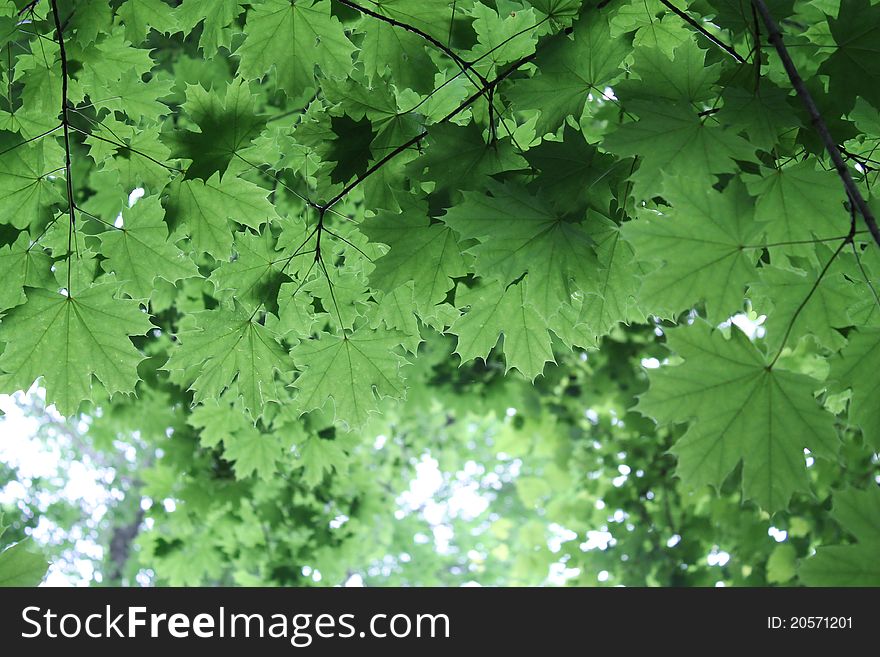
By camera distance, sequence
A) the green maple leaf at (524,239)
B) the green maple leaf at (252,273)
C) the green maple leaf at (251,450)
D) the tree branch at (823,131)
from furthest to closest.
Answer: the green maple leaf at (251,450), the green maple leaf at (252,273), the green maple leaf at (524,239), the tree branch at (823,131)

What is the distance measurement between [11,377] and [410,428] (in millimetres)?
7351

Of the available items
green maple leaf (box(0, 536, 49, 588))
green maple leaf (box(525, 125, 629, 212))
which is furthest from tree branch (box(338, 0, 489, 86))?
green maple leaf (box(0, 536, 49, 588))

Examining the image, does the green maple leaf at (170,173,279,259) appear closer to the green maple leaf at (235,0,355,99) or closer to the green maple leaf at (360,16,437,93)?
the green maple leaf at (235,0,355,99)

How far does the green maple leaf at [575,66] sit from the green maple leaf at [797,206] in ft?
1.61

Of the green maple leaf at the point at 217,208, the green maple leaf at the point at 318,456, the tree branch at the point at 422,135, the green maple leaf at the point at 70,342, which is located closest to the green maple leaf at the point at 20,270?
the green maple leaf at the point at 70,342

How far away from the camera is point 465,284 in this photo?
2.42 m

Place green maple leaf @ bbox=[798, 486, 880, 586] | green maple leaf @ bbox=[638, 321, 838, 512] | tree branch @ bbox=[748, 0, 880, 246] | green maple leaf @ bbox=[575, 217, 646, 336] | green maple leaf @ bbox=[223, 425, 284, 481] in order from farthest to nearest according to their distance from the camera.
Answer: green maple leaf @ bbox=[223, 425, 284, 481]
green maple leaf @ bbox=[575, 217, 646, 336]
green maple leaf @ bbox=[638, 321, 838, 512]
tree branch @ bbox=[748, 0, 880, 246]
green maple leaf @ bbox=[798, 486, 880, 586]

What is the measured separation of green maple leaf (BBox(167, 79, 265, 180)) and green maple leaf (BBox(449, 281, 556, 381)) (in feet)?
2.73

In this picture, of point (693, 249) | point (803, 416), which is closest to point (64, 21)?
point (693, 249)

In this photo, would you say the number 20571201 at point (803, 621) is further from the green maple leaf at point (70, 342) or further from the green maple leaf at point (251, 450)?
the green maple leaf at point (251, 450)

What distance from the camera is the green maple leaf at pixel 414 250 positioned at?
210 centimetres

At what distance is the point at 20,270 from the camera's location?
2.31 meters

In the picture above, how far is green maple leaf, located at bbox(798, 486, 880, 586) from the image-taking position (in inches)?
51.1

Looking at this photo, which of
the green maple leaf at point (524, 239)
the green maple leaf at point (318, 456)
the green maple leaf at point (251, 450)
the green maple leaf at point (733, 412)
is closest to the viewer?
the green maple leaf at point (733, 412)
